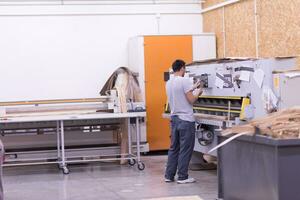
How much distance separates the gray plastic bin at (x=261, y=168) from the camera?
262 cm

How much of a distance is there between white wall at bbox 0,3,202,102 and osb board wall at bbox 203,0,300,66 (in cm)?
86

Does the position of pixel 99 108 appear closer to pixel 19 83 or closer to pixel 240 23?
pixel 19 83

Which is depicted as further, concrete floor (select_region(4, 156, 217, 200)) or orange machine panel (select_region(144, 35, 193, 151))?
orange machine panel (select_region(144, 35, 193, 151))

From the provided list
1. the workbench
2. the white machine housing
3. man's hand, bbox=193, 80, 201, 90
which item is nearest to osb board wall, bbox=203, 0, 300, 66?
the white machine housing

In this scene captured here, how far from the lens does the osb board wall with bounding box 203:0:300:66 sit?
675 cm

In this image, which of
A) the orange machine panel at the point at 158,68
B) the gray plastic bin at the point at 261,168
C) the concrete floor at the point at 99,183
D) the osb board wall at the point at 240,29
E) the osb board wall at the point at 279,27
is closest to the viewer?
the gray plastic bin at the point at 261,168

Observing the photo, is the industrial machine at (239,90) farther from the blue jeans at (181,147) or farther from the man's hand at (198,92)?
the blue jeans at (181,147)

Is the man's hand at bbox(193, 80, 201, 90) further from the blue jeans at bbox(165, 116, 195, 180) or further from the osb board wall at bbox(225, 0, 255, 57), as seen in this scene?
the osb board wall at bbox(225, 0, 255, 57)

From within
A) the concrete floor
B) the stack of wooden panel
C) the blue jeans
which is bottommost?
the concrete floor

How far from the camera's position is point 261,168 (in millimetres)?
2750

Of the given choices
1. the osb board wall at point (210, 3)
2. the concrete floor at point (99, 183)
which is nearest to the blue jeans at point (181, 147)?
the concrete floor at point (99, 183)

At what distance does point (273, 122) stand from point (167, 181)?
3906 mm

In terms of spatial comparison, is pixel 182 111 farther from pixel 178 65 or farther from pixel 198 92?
pixel 178 65

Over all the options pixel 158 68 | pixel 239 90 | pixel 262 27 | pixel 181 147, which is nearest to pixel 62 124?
pixel 181 147
